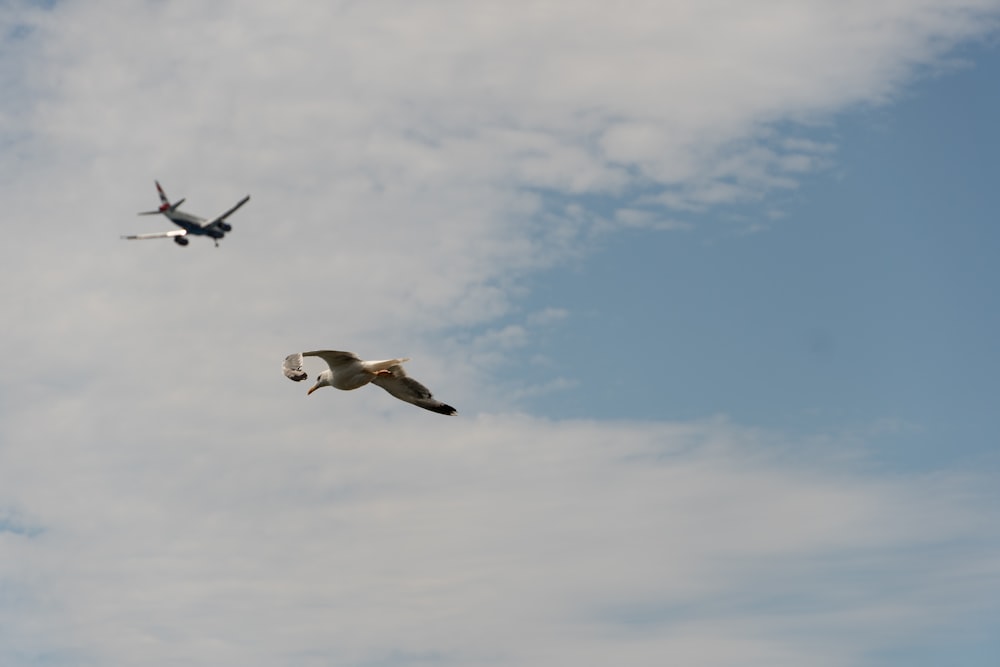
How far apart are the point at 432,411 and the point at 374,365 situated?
13.8 feet

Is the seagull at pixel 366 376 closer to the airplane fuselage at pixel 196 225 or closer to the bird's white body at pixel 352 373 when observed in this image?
the bird's white body at pixel 352 373

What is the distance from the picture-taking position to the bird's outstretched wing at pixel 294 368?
5353cm

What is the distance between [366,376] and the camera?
55031 millimetres

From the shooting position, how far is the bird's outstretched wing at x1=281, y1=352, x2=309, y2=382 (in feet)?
176

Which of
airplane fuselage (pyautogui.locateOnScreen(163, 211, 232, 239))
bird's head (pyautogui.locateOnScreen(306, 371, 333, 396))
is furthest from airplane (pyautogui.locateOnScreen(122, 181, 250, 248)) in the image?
bird's head (pyautogui.locateOnScreen(306, 371, 333, 396))

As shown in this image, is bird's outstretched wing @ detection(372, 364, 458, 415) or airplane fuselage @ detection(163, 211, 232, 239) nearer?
bird's outstretched wing @ detection(372, 364, 458, 415)

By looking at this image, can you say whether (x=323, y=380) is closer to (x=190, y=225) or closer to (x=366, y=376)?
(x=366, y=376)

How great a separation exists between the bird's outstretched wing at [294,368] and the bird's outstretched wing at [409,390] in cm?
375

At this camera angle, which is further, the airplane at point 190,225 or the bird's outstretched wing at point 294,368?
the airplane at point 190,225

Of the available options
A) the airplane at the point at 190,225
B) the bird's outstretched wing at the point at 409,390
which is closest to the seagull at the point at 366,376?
the bird's outstretched wing at the point at 409,390

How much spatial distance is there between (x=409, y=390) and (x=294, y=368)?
19.0ft

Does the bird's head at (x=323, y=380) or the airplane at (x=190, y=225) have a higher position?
the airplane at (x=190, y=225)

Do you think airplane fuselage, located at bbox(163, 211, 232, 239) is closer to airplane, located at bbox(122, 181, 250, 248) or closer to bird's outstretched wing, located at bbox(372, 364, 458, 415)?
airplane, located at bbox(122, 181, 250, 248)

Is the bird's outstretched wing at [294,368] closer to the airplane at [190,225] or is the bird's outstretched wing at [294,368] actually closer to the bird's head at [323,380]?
the bird's head at [323,380]
